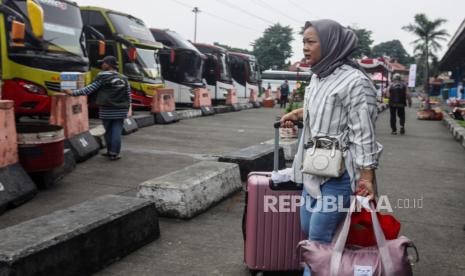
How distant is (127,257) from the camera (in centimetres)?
416

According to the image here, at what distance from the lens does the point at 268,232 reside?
358 centimetres

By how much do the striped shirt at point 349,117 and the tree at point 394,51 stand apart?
14389 centimetres

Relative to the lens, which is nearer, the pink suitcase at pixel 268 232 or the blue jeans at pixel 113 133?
the pink suitcase at pixel 268 232

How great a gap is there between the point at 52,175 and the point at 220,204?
2.42 metres

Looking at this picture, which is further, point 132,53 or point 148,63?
point 148,63

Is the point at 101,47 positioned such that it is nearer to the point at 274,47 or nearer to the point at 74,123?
the point at 74,123

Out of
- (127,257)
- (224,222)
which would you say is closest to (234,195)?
(224,222)

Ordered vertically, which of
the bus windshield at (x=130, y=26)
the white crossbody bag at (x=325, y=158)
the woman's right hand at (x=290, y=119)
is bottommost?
the white crossbody bag at (x=325, y=158)

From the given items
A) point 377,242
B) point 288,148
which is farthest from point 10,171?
point 288,148

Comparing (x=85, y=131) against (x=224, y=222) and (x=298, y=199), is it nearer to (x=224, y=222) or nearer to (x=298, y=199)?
(x=224, y=222)

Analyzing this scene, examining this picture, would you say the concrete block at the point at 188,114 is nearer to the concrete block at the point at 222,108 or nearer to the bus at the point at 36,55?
the concrete block at the point at 222,108

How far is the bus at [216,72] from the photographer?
2838 centimetres

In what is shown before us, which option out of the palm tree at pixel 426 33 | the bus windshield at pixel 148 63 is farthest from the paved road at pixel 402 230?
the palm tree at pixel 426 33

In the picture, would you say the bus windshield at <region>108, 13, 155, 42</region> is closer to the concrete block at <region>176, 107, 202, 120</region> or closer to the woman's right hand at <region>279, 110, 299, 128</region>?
the concrete block at <region>176, 107, 202, 120</region>
